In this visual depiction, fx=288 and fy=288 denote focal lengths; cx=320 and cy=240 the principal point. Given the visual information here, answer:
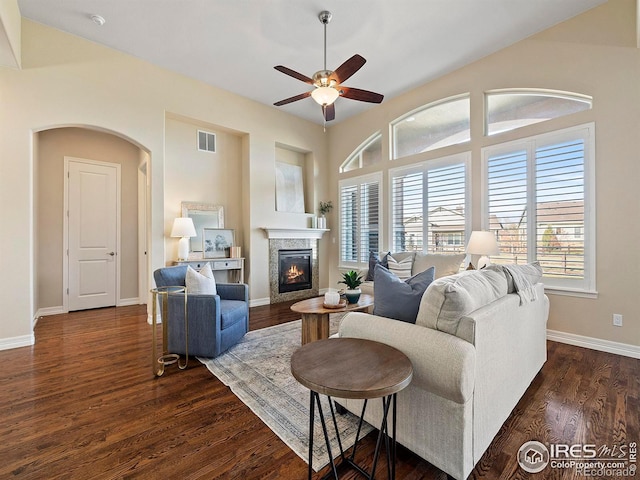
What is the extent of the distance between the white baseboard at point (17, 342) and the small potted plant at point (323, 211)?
4720 millimetres

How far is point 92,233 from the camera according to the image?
4988 mm

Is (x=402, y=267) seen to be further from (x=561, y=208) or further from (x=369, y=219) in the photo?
(x=561, y=208)

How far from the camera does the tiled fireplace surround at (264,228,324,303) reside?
5.60 meters

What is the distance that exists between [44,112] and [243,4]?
270 centimetres

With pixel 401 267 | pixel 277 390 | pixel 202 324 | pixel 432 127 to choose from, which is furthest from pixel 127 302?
pixel 432 127

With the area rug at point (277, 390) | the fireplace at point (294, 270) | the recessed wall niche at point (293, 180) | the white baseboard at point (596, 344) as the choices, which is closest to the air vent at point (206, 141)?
the recessed wall niche at point (293, 180)

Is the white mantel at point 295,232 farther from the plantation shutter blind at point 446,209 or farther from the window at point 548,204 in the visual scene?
the window at point 548,204

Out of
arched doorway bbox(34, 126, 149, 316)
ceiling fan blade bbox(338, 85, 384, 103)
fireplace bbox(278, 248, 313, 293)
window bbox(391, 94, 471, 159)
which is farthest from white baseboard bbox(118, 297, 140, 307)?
window bbox(391, 94, 471, 159)

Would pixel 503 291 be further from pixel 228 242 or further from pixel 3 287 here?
pixel 3 287

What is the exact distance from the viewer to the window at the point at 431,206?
4395mm

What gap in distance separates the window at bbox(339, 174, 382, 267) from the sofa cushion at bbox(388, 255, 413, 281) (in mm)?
1271

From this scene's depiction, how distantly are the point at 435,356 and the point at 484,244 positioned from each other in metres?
2.64

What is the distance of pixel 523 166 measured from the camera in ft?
12.2

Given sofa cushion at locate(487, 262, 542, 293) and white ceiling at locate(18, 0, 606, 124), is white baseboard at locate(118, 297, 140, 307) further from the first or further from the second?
sofa cushion at locate(487, 262, 542, 293)
